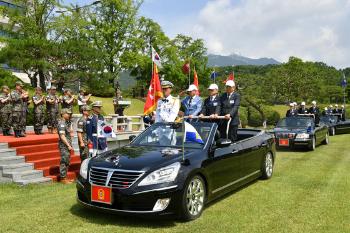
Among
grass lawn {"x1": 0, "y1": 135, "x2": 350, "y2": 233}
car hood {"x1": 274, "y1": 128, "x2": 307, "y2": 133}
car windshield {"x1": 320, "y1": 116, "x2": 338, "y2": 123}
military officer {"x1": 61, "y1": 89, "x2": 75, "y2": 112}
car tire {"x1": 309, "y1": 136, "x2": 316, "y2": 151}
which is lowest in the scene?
grass lawn {"x1": 0, "y1": 135, "x2": 350, "y2": 233}

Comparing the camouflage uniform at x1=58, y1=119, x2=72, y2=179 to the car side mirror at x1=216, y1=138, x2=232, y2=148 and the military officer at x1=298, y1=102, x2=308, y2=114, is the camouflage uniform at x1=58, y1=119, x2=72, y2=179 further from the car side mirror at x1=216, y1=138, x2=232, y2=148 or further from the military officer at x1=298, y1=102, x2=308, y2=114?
the military officer at x1=298, y1=102, x2=308, y2=114

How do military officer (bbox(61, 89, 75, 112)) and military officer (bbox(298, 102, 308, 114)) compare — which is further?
military officer (bbox(298, 102, 308, 114))

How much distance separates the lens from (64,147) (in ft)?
28.2

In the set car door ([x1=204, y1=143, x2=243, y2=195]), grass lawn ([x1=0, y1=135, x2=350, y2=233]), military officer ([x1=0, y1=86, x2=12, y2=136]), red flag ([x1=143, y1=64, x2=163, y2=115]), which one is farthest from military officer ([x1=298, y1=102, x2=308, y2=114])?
military officer ([x1=0, y1=86, x2=12, y2=136])

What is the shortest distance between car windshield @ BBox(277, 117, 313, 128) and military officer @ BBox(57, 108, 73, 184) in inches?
387

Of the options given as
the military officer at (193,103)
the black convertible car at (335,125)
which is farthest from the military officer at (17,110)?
the black convertible car at (335,125)

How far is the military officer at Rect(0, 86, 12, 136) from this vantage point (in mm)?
11922

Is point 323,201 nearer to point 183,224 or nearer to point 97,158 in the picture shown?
point 183,224

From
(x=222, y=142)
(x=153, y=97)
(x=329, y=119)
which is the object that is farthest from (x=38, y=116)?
(x=329, y=119)

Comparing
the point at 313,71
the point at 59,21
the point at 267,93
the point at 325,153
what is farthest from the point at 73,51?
the point at 313,71

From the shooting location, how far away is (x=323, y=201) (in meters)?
6.96

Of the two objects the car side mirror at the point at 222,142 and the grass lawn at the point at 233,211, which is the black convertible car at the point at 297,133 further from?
the car side mirror at the point at 222,142

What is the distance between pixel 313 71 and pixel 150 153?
2186 inches

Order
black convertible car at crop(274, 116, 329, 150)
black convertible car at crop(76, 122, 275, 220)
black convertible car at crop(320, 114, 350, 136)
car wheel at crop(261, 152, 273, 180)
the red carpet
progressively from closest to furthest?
black convertible car at crop(76, 122, 275, 220), car wheel at crop(261, 152, 273, 180), the red carpet, black convertible car at crop(274, 116, 329, 150), black convertible car at crop(320, 114, 350, 136)
